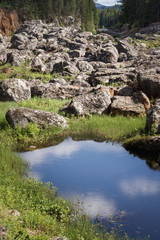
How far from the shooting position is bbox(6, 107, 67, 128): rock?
41.2 ft

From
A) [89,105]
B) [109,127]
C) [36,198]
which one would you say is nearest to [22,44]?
[89,105]

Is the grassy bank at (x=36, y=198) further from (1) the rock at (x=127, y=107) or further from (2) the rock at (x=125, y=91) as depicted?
(2) the rock at (x=125, y=91)

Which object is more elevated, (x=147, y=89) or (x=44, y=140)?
(x=147, y=89)

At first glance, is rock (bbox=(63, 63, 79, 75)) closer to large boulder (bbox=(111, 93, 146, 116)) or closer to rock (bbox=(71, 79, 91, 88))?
rock (bbox=(71, 79, 91, 88))

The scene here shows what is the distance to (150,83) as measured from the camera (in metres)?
16.8

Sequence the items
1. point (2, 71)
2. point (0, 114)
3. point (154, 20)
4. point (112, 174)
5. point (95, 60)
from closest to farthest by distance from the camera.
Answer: point (112, 174) < point (0, 114) < point (2, 71) < point (95, 60) < point (154, 20)

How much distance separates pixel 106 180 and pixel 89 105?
25.3ft

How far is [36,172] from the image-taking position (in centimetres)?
888

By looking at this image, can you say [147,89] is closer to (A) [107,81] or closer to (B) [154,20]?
(A) [107,81]

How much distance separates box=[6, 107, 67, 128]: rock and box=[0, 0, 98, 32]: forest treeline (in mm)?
75724

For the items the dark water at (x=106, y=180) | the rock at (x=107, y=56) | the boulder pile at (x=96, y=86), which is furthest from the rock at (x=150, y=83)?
the rock at (x=107, y=56)

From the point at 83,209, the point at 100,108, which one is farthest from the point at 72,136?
the point at 83,209

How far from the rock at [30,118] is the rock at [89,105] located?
1651 mm

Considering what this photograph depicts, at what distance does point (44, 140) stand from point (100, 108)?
468cm
